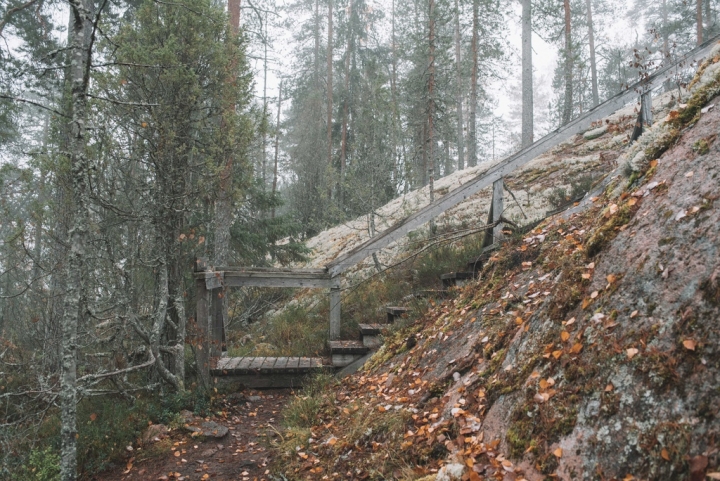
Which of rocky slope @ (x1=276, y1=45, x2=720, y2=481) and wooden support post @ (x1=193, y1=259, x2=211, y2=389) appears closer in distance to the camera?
rocky slope @ (x1=276, y1=45, x2=720, y2=481)

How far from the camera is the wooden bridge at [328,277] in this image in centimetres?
556

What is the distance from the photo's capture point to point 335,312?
21.2ft

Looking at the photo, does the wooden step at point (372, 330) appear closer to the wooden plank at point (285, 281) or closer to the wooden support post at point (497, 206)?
the wooden plank at point (285, 281)

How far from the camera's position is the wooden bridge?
5.56m

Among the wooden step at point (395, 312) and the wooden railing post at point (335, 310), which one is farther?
the wooden railing post at point (335, 310)

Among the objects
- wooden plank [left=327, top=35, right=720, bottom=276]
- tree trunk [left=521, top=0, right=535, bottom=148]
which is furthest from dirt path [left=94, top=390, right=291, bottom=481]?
tree trunk [left=521, top=0, right=535, bottom=148]

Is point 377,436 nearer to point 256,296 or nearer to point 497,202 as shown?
point 497,202

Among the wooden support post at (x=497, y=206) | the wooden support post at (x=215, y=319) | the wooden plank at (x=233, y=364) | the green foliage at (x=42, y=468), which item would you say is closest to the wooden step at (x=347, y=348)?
the wooden plank at (x=233, y=364)

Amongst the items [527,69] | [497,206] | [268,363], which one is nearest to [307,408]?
[268,363]

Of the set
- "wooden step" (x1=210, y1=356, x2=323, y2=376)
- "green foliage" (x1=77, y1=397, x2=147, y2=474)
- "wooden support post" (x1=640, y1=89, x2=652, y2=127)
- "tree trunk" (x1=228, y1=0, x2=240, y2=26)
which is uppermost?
"tree trunk" (x1=228, y1=0, x2=240, y2=26)

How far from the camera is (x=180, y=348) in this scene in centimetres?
567

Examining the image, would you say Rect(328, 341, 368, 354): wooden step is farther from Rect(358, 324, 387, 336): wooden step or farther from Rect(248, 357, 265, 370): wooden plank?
Rect(248, 357, 265, 370): wooden plank

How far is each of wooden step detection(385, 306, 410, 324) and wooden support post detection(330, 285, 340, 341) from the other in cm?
77

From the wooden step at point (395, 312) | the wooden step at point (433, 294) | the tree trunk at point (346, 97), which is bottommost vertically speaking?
the wooden step at point (395, 312)
